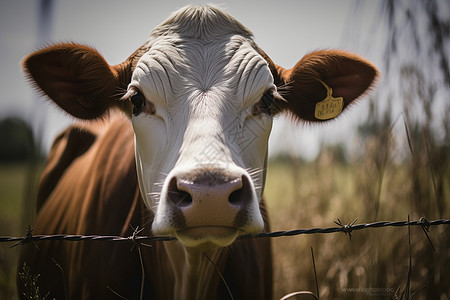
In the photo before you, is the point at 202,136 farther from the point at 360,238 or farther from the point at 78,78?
the point at 360,238

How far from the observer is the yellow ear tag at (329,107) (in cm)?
244

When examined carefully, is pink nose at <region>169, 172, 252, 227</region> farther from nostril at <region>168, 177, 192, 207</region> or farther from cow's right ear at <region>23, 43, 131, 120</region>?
cow's right ear at <region>23, 43, 131, 120</region>

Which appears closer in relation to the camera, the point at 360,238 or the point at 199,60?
the point at 199,60

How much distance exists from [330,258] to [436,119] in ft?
6.35

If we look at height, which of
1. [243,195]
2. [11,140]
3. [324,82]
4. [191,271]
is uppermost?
[11,140]

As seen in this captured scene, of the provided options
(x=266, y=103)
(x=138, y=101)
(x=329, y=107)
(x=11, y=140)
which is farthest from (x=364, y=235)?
(x=11, y=140)

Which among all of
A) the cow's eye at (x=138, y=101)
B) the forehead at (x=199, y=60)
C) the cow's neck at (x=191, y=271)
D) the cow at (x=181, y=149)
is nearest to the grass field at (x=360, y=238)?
the cow at (x=181, y=149)

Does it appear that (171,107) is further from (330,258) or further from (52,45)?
(330,258)

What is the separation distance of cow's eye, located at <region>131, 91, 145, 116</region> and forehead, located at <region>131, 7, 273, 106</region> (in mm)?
60

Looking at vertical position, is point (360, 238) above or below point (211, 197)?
below

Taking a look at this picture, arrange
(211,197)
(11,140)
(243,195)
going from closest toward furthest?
(211,197) → (243,195) → (11,140)

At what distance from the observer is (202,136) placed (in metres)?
1.63

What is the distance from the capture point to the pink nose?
141cm

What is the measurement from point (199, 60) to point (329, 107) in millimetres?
983
